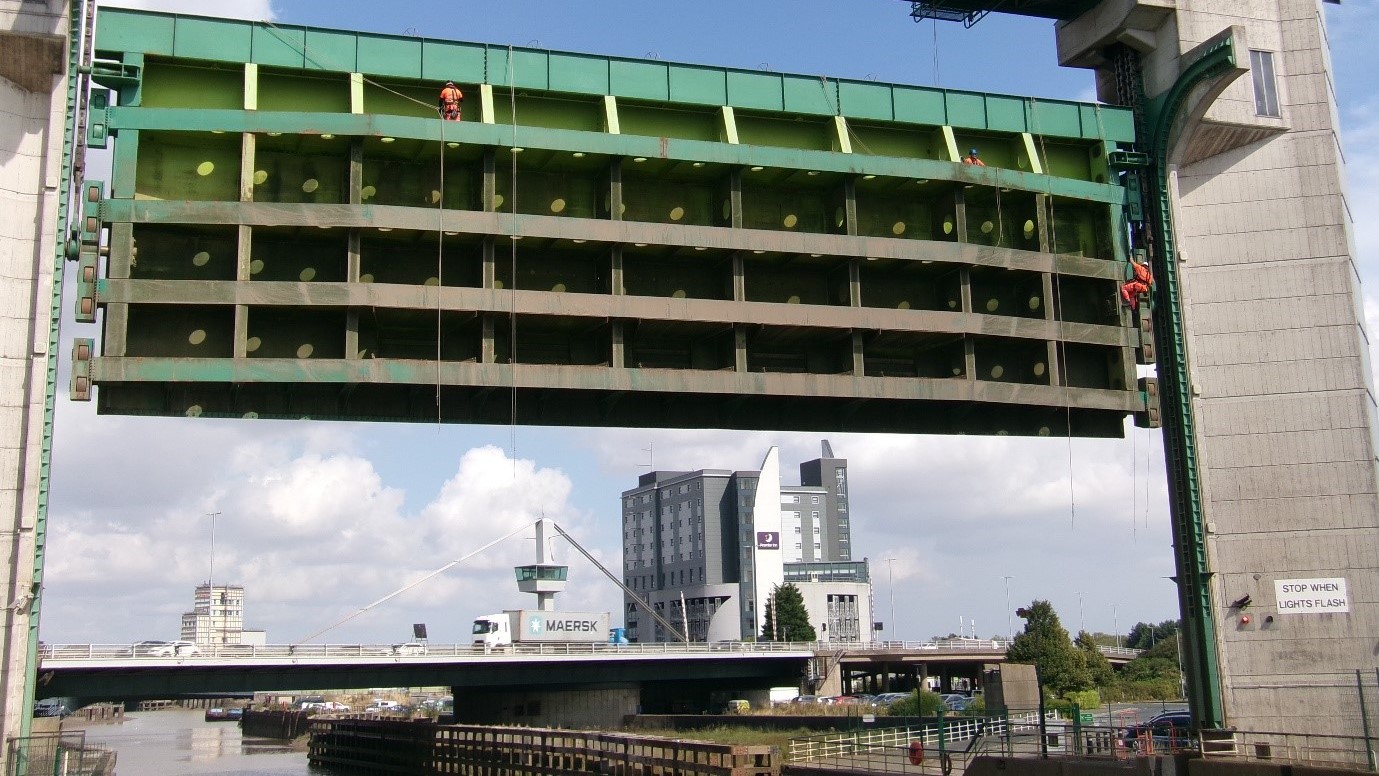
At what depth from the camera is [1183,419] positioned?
1287 inches

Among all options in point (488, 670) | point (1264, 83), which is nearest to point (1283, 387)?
point (1264, 83)

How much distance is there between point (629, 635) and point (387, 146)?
165 meters

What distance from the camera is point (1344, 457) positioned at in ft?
104

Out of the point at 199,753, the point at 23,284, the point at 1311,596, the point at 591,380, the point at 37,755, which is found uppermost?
the point at 23,284

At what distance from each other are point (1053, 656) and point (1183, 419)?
73597mm

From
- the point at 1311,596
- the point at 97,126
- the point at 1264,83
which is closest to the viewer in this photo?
the point at 97,126

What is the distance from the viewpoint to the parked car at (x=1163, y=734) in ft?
106

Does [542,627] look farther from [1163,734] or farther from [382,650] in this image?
[1163,734]

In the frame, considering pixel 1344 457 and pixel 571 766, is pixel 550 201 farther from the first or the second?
pixel 571 766

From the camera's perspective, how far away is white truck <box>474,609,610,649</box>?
102375 millimetres

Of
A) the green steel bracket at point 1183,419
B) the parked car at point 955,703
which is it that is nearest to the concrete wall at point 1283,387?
the green steel bracket at point 1183,419

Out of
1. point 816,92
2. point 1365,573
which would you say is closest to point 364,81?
point 816,92

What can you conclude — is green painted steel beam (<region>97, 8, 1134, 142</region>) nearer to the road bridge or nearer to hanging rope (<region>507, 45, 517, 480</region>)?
hanging rope (<region>507, 45, 517, 480</region>)

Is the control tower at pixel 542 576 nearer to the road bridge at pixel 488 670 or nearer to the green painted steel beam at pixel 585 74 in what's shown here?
the road bridge at pixel 488 670
